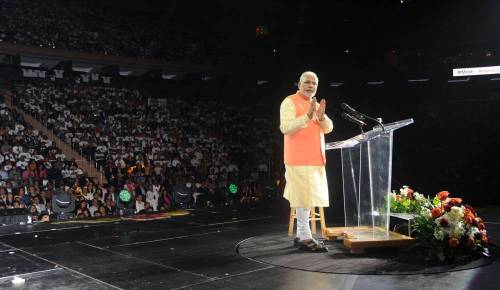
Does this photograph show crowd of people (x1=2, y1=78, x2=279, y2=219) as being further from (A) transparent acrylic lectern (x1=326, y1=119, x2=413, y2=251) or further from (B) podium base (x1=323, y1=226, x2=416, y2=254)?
(B) podium base (x1=323, y1=226, x2=416, y2=254)

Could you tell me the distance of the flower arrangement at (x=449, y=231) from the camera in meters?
3.96

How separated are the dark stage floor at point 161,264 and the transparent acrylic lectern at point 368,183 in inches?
27.3

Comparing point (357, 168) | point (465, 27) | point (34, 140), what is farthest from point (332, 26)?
point (357, 168)

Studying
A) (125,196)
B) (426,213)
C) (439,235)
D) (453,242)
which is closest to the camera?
(453,242)

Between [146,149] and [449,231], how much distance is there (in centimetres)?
1121

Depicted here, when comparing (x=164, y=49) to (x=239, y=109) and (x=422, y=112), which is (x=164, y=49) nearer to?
(x=239, y=109)

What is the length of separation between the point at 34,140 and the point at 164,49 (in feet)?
27.7

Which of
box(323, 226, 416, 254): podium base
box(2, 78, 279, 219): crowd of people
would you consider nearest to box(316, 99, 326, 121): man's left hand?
box(323, 226, 416, 254): podium base

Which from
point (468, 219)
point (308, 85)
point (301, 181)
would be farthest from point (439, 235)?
point (308, 85)

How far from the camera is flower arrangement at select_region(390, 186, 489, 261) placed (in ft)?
13.0

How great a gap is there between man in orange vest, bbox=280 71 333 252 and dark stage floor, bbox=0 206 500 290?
0.39m

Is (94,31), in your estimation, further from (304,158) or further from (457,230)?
(457,230)

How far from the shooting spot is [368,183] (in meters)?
4.45

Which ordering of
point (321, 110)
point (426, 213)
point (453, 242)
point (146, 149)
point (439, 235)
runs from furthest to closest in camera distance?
point (146, 149), point (321, 110), point (426, 213), point (439, 235), point (453, 242)
